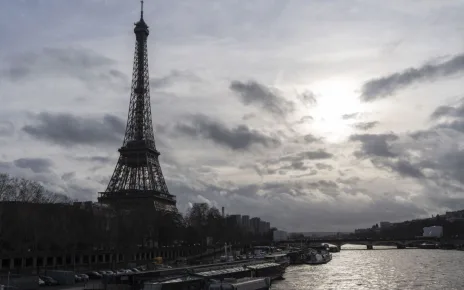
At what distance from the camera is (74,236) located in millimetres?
78500

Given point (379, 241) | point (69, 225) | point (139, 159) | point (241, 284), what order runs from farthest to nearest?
point (379, 241) < point (139, 159) < point (69, 225) < point (241, 284)

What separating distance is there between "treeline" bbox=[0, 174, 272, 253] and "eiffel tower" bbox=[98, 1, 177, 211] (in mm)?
5735

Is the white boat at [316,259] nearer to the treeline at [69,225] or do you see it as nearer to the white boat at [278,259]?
the white boat at [278,259]

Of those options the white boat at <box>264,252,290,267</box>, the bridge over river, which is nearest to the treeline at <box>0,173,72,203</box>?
the white boat at <box>264,252,290,267</box>

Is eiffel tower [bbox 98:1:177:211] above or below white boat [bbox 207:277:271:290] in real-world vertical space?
above

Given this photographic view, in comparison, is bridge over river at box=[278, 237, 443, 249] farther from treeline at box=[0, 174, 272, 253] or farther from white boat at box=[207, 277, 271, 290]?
white boat at box=[207, 277, 271, 290]

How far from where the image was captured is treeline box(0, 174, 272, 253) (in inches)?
2793

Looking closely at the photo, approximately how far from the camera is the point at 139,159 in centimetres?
11969

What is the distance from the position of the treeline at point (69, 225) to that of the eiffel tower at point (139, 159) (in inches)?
226

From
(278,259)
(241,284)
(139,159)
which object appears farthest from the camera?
(139,159)

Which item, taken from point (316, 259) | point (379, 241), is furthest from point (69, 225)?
point (379, 241)

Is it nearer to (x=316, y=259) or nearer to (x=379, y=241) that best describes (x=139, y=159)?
(x=316, y=259)

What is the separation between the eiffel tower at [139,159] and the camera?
384 ft

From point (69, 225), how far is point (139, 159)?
133 feet
